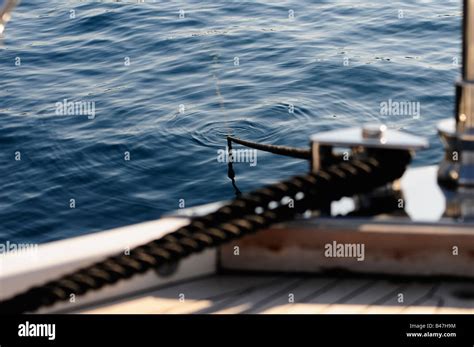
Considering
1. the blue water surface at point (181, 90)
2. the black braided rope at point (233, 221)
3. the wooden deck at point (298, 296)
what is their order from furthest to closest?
the blue water surface at point (181, 90) < the wooden deck at point (298, 296) < the black braided rope at point (233, 221)

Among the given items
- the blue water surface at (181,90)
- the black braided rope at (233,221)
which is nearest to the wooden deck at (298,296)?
the black braided rope at (233,221)

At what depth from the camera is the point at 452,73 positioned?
422 inches

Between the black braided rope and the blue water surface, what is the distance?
16.9 ft

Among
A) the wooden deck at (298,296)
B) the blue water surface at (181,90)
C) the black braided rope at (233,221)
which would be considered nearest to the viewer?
the black braided rope at (233,221)

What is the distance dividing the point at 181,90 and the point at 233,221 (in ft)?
27.1

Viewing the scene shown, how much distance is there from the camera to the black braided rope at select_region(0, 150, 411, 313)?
2.28 meters

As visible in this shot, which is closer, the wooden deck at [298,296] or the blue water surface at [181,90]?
the wooden deck at [298,296]

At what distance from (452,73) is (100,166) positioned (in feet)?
14.0

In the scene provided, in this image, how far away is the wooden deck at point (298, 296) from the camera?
2506 mm

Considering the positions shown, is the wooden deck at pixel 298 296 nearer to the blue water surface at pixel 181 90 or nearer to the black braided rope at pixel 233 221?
the black braided rope at pixel 233 221

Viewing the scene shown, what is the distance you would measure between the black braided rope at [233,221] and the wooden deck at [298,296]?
0.69 feet

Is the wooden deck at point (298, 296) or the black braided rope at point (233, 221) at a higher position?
the black braided rope at point (233, 221)

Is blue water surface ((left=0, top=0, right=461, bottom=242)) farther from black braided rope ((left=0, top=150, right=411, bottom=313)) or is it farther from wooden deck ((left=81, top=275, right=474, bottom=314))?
black braided rope ((left=0, top=150, right=411, bottom=313))

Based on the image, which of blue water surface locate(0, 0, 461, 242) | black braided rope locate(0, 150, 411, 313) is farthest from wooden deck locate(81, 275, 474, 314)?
blue water surface locate(0, 0, 461, 242)
